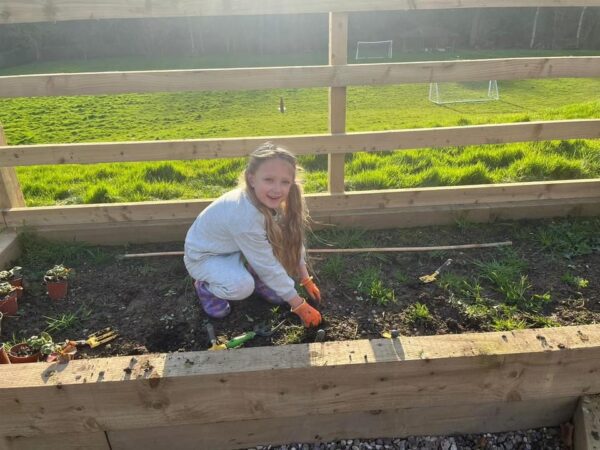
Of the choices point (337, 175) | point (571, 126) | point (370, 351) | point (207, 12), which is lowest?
A: point (370, 351)

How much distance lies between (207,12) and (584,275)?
308cm

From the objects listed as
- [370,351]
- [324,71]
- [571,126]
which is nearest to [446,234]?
[571,126]

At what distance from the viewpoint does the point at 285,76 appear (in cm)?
315

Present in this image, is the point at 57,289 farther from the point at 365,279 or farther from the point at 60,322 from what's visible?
the point at 365,279

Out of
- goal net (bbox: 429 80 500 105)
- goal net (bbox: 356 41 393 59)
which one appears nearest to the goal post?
goal net (bbox: 356 41 393 59)

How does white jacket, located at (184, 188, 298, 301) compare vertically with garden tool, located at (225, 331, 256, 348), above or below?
above

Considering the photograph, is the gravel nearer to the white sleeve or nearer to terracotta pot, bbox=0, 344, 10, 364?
the white sleeve

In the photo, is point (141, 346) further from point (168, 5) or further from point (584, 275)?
point (584, 275)

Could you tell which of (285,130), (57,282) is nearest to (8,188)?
(57,282)

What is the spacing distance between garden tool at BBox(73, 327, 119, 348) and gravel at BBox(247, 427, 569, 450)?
103cm

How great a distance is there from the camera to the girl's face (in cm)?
245

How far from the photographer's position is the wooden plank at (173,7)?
2.94 meters

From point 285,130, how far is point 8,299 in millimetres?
5856

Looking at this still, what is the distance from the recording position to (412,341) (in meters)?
2.15
